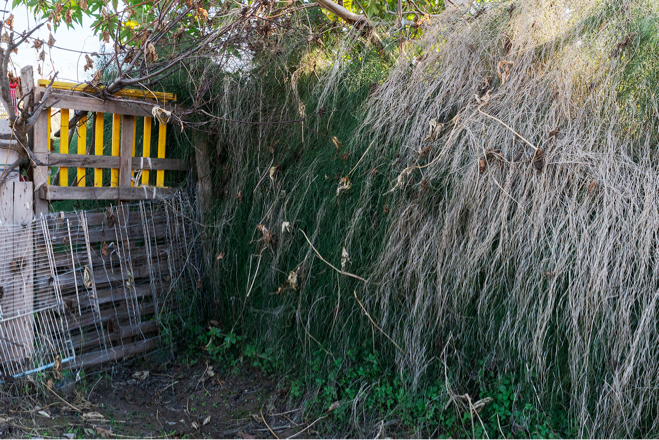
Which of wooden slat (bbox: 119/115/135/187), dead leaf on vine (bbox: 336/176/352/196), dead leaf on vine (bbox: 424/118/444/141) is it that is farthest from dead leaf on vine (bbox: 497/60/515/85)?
wooden slat (bbox: 119/115/135/187)

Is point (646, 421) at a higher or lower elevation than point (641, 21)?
lower

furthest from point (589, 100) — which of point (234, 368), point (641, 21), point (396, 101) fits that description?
point (234, 368)

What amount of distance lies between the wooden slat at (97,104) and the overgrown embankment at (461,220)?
65 centimetres

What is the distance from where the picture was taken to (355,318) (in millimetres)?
A: 3389

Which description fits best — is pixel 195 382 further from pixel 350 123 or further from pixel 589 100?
pixel 589 100

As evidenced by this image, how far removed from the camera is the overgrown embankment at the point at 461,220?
8.78 feet

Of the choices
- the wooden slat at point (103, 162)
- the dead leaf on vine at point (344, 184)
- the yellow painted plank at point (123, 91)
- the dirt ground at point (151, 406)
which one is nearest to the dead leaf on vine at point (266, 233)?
the dead leaf on vine at point (344, 184)

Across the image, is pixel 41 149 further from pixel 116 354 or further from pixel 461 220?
pixel 461 220

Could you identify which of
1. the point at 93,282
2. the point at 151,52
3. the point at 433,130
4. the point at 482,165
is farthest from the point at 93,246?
the point at 482,165

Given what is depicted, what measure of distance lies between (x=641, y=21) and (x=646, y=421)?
8.16 feet

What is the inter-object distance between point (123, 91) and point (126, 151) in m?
0.49

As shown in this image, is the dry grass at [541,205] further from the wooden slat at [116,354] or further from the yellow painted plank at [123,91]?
the wooden slat at [116,354]

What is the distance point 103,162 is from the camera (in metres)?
4.04

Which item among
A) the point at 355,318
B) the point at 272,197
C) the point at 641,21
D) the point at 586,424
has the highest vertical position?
the point at 641,21
